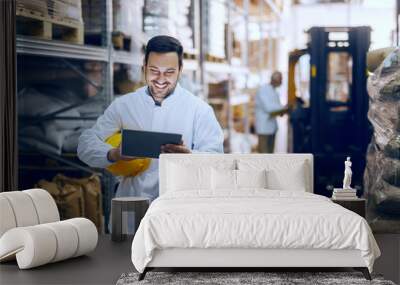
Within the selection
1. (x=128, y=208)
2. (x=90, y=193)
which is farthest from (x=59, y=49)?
(x=128, y=208)

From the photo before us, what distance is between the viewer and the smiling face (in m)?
7.09

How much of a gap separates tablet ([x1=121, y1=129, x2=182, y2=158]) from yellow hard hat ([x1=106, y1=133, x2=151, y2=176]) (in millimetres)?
72

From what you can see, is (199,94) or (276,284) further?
(199,94)

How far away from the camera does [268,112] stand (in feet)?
23.5

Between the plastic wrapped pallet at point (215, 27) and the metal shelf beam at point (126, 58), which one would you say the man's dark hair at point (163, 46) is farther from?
the plastic wrapped pallet at point (215, 27)

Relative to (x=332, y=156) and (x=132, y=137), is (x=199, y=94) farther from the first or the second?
(x=332, y=156)

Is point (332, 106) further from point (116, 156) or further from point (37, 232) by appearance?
point (37, 232)

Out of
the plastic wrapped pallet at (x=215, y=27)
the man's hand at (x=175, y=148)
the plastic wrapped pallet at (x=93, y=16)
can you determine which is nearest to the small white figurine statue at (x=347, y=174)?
the man's hand at (x=175, y=148)

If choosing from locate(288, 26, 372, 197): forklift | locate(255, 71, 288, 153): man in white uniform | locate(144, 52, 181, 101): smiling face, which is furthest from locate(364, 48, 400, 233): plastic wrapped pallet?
locate(144, 52, 181, 101): smiling face

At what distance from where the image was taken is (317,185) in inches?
279

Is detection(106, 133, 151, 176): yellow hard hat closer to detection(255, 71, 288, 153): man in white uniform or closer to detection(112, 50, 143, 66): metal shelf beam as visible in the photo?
detection(112, 50, 143, 66): metal shelf beam

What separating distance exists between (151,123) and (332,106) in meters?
1.77

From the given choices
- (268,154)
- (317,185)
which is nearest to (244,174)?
(268,154)

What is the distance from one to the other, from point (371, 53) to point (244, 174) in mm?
1906
